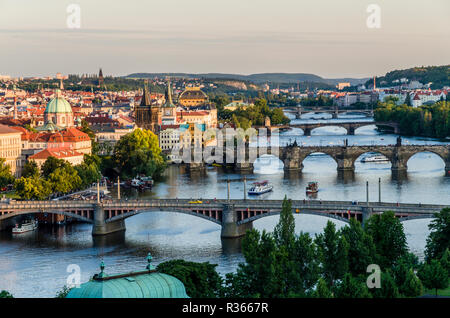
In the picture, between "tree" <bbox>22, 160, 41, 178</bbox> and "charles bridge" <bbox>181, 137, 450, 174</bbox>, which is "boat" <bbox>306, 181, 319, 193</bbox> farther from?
"tree" <bbox>22, 160, 41, 178</bbox>

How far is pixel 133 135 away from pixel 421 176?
52.3 feet

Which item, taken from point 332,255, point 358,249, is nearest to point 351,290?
point 332,255

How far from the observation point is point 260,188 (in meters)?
40.2

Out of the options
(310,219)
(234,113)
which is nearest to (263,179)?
(310,219)

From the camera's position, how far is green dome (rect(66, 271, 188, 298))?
13.5m

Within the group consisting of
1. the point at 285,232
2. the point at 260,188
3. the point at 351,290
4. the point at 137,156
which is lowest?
the point at 260,188

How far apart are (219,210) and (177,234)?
1596mm

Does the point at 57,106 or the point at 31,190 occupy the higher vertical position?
the point at 57,106

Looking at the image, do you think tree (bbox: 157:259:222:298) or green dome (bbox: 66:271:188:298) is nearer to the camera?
green dome (bbox: 66:271:188:298)

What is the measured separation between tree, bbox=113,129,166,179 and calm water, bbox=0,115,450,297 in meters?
1.09

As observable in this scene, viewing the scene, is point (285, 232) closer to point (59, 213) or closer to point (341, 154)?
point (59, 213)

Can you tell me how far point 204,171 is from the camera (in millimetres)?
51125

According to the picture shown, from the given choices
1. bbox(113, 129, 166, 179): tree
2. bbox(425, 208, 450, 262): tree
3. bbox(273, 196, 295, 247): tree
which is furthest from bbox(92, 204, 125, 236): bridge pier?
bbox(113, 129, 166, 179): tree

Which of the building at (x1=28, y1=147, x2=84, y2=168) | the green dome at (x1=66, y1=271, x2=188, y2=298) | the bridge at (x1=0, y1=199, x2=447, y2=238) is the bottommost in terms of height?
the bridge at (x1=0, y1=199, x2=447, y2=238)
